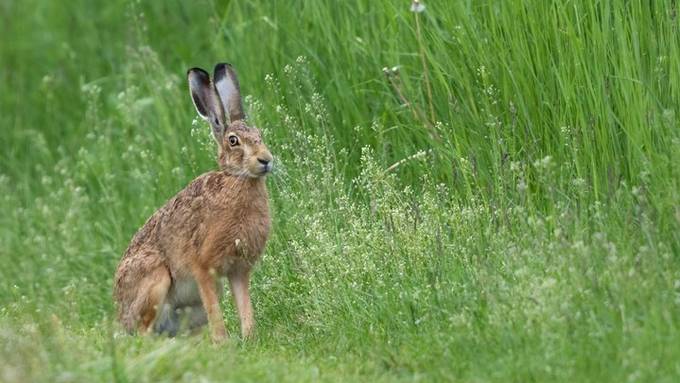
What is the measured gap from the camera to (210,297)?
7.96 meters

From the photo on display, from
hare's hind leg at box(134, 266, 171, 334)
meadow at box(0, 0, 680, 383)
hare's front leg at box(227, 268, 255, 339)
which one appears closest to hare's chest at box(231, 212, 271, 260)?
hare's front leg at box(227, 268, 255, 339)

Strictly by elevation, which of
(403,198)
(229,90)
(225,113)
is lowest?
(403,198)

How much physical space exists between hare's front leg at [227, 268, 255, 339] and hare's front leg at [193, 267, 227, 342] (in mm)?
102

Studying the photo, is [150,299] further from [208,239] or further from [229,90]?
[229,90]

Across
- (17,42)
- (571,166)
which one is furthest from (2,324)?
(17,42)

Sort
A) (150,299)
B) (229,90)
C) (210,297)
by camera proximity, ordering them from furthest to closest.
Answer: (229,90) → (150,299) → (210,297)

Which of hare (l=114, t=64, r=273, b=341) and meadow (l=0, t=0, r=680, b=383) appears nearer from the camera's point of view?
meadow (l=0, t=0, r=680, b=383)

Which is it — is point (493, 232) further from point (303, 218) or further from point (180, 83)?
point (180, 83)

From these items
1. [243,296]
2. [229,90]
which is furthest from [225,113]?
[243,296]

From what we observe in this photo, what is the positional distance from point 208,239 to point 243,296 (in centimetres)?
38

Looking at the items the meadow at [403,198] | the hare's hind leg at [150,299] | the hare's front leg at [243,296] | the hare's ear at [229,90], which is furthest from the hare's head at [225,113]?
the hare's hind leg at [150,299]

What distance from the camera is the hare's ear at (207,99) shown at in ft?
27.6

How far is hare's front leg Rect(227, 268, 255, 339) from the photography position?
7867 millimetres

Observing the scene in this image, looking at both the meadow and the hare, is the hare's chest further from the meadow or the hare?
the meadow
